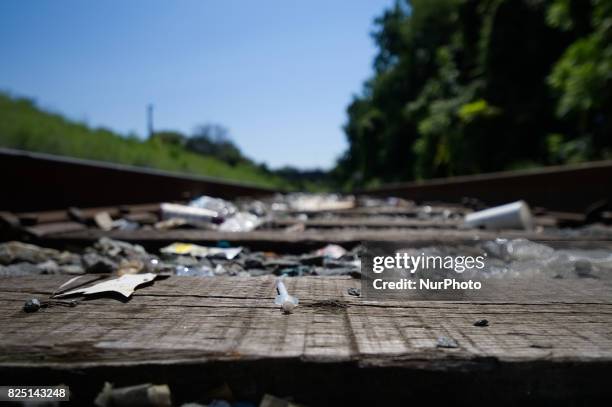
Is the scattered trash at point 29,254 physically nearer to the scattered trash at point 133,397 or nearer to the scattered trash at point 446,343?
the scattered trash at point 133,397

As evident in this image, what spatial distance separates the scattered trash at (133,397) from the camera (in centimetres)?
75

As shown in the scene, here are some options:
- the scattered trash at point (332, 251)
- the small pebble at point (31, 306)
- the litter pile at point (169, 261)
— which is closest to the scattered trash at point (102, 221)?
the litter pile at point (169, 261)

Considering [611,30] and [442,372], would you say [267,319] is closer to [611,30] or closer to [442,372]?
[442,372]

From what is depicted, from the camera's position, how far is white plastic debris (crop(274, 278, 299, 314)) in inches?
42.7

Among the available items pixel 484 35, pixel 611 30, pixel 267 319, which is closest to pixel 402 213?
pixel 267 319

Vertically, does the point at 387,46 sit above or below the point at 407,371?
above

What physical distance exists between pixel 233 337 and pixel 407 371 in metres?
0.37

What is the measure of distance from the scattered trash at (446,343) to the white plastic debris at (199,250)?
4.48ft

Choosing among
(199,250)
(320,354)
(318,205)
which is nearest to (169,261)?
(199,250)

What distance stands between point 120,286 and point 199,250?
3.29ft

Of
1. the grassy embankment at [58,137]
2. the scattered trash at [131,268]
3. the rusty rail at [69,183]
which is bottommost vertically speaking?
the scattered trash at [131,268]

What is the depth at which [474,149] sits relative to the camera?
45.4 feet

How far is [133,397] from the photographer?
29.5 inches

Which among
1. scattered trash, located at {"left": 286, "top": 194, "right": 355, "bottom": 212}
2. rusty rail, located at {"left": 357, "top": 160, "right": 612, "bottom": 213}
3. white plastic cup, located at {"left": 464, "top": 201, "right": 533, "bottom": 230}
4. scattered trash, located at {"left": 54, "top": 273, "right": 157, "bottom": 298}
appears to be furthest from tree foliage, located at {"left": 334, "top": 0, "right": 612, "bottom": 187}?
scattered trash, located at {"left": 54, "top": 273, "right": 157, "bottom": 298}
